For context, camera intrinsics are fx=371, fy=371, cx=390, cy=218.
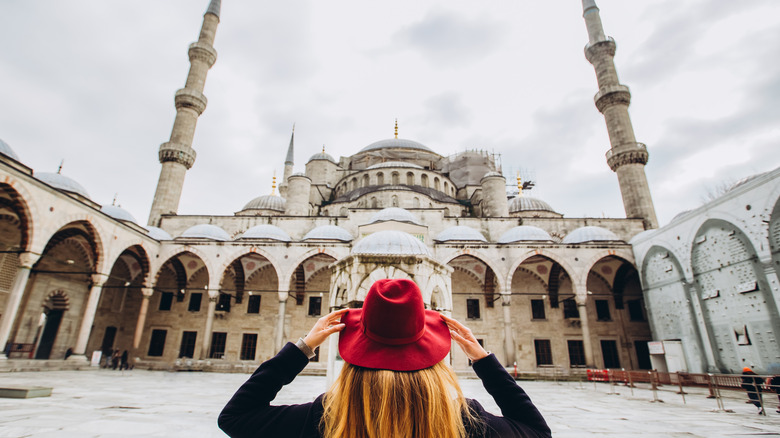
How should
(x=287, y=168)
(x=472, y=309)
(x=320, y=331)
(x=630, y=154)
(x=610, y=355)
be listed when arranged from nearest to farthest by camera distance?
(x=320, y=331) < (x=610, y=355) < (x=472, y=309) < (x=630, y=154) < (x=287, y=168)

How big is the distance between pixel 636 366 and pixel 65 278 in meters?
21.9

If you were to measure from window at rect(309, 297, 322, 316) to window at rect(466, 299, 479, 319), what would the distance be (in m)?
6.45

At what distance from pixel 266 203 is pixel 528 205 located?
646 inches

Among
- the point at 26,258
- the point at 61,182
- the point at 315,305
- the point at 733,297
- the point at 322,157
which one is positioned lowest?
the point at 733,297

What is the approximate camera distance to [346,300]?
592 cm

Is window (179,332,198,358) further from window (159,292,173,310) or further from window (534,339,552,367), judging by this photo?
window (534,339,552,367)

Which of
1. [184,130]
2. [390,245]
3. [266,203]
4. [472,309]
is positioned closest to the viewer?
[390,245]

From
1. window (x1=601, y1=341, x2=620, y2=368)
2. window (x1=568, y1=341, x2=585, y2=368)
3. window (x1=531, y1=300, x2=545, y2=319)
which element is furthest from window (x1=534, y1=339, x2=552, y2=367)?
window (x1=601, y1=341, x2=620, y2=368)

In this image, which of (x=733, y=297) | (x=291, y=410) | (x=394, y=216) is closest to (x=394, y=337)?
(x=291, y=410)

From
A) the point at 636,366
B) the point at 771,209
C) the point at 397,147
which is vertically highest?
the point at 397,147

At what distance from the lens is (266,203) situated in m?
23.5

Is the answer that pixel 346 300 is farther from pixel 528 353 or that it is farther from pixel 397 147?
pixel 397 147

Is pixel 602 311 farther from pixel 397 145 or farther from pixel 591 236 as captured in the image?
pixel 397 145

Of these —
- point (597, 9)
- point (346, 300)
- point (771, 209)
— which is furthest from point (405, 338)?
point (597, 9)
